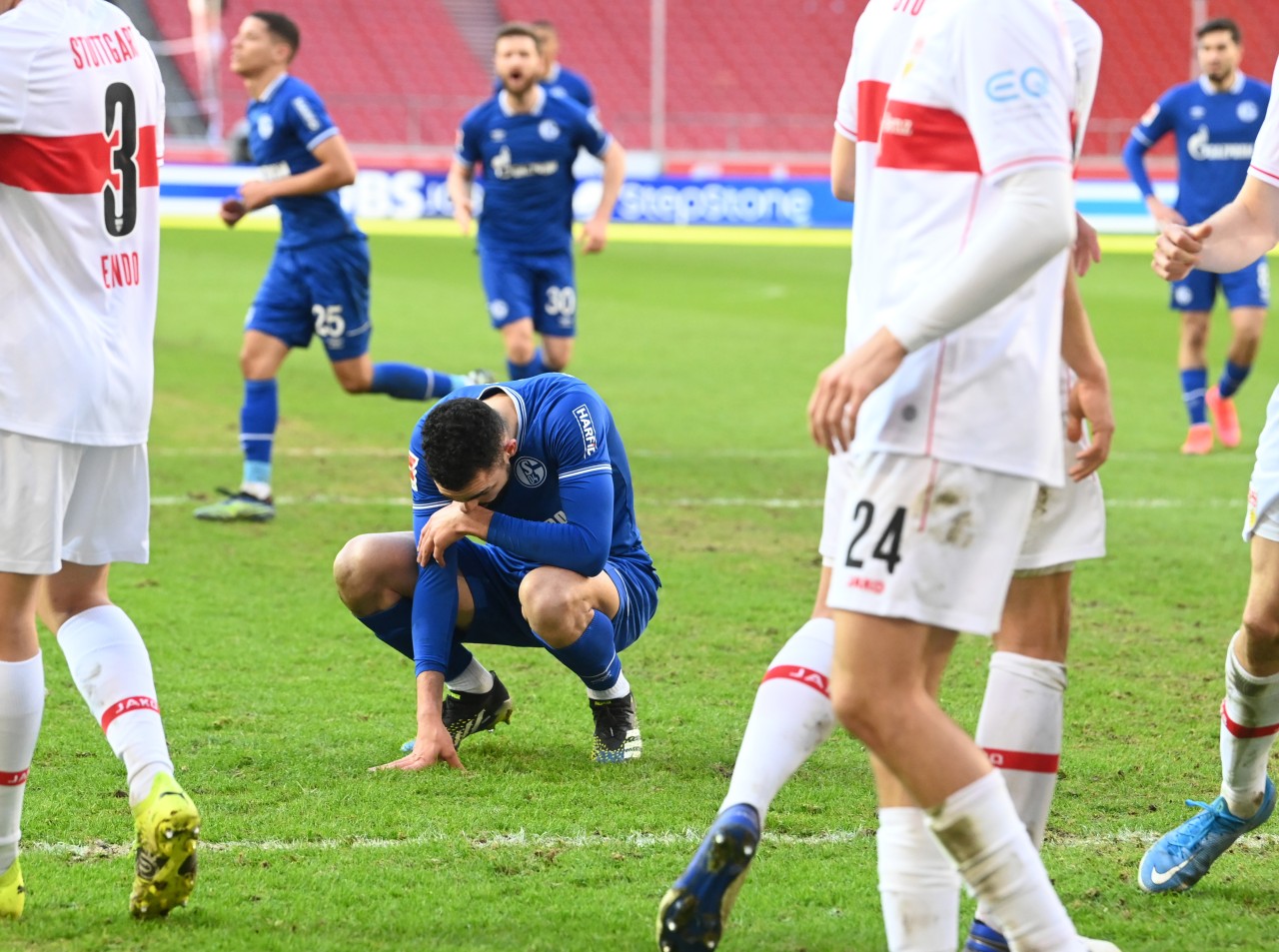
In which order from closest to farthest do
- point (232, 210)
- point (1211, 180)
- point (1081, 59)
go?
point (1081, 59)
point (232, 210)
point (1211, 180)

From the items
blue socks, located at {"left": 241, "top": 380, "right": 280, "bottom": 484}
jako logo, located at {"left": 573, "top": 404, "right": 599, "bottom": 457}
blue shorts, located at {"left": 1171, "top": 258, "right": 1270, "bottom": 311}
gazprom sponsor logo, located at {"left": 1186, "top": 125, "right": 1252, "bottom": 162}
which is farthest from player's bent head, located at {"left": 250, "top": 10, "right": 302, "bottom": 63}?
gazprom sponsor logo, located at {"left": 1186, "top": 125, "right": 1252, "bottom": 162}

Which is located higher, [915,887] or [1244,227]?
[1244,227]

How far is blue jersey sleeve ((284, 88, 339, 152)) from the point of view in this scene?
745cm

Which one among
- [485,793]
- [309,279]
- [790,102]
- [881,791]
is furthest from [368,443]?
[790,102]

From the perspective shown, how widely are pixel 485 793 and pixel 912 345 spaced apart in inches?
76.1

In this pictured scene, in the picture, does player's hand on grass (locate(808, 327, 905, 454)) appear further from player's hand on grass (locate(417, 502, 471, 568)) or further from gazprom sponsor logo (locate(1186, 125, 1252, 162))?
gazprom sponsor logo (locate(1186, 125, 1252, 162))

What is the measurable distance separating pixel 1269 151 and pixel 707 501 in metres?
4.75

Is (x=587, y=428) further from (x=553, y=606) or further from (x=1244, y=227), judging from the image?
(x=1244, y=227)

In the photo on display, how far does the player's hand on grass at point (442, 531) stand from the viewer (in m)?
3.92

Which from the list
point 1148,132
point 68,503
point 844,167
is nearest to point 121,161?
point 68,503

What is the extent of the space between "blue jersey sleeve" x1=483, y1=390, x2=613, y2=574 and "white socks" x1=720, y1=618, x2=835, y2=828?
111cm

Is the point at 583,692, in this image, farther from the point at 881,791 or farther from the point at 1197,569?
the point at 1197,569

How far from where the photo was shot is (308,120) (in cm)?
746

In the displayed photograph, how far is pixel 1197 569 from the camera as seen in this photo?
660cm
